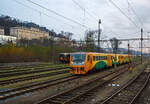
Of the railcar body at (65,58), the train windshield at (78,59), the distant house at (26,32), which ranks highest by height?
the distant house at (26,32)

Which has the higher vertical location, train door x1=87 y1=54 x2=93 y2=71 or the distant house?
the distant house

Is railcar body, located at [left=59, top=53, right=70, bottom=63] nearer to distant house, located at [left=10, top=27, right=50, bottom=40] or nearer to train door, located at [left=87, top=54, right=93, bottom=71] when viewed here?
distant house, located at [left=10, top=27, right=50, bottom=40]

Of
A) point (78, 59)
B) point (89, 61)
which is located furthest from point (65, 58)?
point (78, 59)

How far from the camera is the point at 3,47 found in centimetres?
4003

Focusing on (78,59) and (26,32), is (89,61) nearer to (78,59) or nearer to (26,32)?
(78,59)

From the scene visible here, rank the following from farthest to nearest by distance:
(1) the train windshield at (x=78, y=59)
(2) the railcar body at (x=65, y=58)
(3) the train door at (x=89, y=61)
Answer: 1. (2) the railcar body at (x=65, y=58)
2. (3) the train door at (x=89, y=61)
3. (1) the train windshield at (x=78, y=59)

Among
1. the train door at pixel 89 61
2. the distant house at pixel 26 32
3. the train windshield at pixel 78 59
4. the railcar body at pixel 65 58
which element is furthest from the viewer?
the distant house at pixel 26 32

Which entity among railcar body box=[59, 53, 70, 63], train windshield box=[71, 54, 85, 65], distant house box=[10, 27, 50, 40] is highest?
distant house box=[10, 27, 50, 40]

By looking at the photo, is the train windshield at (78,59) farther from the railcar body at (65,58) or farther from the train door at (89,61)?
the railcar body at (65,58)

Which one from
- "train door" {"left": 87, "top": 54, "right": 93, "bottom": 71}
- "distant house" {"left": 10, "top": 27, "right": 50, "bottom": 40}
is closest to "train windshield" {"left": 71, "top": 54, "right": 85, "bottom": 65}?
"train door" {"left": 87, "top": 54, "right": 93, "bottom": 71}

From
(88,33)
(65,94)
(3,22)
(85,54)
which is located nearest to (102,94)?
(65,94)

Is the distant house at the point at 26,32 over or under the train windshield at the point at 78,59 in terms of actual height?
over

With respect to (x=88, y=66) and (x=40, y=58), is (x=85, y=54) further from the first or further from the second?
(x=40, y=58)

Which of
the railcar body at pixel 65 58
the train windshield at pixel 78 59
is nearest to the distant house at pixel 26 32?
the railcar body at pixel 65 58
